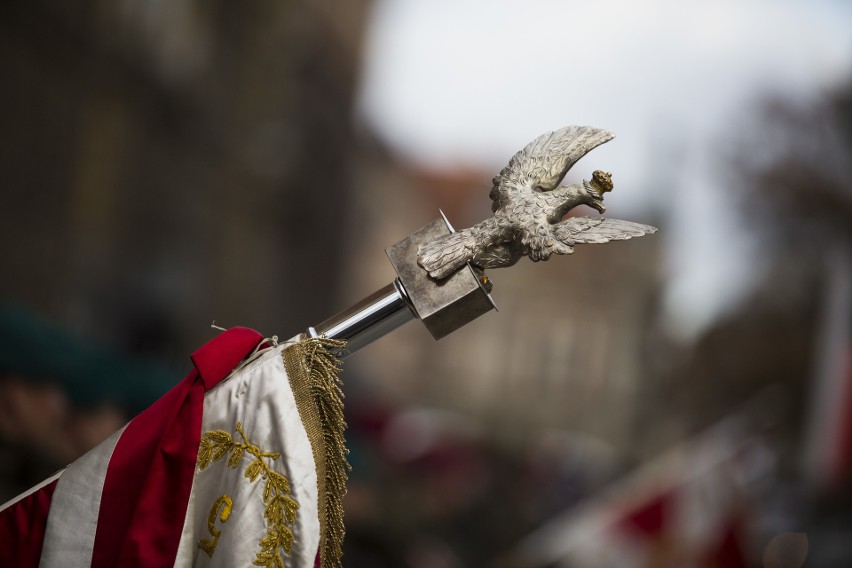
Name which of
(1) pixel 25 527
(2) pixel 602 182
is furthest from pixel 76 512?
(2) pixel 602 182

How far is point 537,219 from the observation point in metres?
1.10

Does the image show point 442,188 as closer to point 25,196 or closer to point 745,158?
point 745,158

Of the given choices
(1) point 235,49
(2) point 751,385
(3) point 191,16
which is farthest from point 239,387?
(2) point 751,385

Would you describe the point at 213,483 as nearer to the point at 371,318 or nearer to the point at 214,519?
the point at 214,519

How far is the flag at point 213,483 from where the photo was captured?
40.5 inches

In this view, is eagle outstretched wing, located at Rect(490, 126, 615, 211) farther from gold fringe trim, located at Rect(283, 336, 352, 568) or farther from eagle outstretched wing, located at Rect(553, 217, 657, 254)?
gold fringe trim, located at Rect(283, 336, 352, 568)

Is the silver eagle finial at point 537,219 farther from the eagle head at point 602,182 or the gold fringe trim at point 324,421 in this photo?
the gold fringe trim at point 324,421

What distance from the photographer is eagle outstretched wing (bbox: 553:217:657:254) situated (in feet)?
3.53

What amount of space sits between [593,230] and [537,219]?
8 cm

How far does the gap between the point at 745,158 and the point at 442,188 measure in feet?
22.4

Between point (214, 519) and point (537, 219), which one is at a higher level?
point (537, 219)

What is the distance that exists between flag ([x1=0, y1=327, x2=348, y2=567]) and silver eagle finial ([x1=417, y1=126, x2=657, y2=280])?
9.0 inches

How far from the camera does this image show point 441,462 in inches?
489

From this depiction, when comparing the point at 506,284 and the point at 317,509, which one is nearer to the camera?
the point at 317,509
